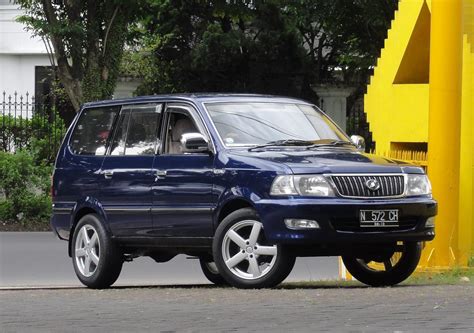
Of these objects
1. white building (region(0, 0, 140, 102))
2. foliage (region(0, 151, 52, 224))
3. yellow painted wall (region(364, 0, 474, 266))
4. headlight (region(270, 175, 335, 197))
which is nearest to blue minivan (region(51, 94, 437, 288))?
headlight (region(270, 175, 335, 197))

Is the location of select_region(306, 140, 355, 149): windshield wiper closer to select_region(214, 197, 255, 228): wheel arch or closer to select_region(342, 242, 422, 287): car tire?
select_region(214, 197, 255, 228): wheel arch

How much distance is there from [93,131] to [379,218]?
12.5 feet

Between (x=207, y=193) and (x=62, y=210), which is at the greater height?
(x=207, y=193)

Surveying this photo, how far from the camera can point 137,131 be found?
548 inches

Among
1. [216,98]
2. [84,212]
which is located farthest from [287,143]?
[84,212]

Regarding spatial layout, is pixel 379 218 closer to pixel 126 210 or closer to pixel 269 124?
pixel 269 124

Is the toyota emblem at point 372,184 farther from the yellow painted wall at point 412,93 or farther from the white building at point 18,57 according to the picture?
the white building at point 18,57

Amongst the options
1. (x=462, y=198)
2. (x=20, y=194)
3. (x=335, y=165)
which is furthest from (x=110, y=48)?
(x=335, y=165)

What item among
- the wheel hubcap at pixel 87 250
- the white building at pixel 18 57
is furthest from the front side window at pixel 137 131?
the white building at pixel 18 57

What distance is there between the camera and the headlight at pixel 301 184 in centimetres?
1185

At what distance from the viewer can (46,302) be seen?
11.6 metres

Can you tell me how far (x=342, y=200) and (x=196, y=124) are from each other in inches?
75.6

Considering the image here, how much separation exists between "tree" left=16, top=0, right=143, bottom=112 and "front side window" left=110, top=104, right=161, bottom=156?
1437 centimetres

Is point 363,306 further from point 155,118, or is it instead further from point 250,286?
point 155,118
